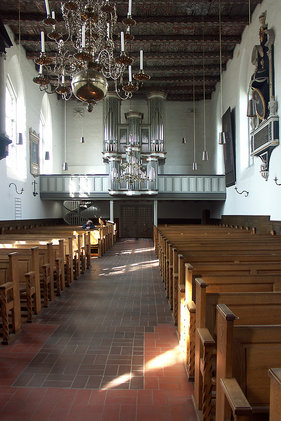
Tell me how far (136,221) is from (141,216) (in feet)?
1.56

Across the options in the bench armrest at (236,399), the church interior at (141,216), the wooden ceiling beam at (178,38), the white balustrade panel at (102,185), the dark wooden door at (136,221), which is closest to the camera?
the bench armrest at (236,399)

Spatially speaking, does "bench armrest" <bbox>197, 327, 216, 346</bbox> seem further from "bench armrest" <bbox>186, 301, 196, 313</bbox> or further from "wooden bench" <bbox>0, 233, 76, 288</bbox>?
"wooden bench" <bbox>0, 233, 76, 288</bbox>

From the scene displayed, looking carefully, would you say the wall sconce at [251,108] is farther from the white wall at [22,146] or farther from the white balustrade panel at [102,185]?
the white wall at [22,146]

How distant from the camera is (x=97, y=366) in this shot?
11.5 ft

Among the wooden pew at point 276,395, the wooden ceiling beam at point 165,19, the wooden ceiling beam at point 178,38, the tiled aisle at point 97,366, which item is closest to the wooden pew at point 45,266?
the tiled aisle at point 97,366

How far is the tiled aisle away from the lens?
2756 mm

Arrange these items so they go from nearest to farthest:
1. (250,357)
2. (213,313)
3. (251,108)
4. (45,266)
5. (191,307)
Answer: (250,357)
(213,313)
(191,307)
(45,266)
(251,108)

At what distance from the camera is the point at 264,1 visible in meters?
10.5

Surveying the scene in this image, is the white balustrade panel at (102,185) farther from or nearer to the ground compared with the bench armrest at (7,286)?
farther from the ground

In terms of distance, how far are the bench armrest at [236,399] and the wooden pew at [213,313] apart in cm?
59

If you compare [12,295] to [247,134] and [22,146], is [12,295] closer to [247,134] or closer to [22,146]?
[22,146]

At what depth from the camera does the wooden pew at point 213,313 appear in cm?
234

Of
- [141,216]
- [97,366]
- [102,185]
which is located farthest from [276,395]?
[141,216]

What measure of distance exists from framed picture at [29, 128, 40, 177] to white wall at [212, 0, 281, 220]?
9.50m
